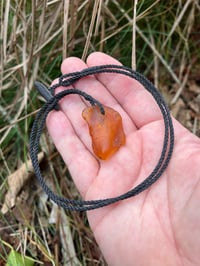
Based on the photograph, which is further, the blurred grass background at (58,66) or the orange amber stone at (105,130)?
the blurred grass background at (58,66)

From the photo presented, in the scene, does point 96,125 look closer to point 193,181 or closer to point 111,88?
point 111,88

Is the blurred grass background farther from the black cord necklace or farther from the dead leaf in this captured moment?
the black cord necklace

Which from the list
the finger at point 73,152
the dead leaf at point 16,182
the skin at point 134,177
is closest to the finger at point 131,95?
the skin at point 134,177

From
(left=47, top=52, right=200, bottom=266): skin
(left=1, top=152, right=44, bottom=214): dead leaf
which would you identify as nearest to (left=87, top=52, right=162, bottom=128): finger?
(left=47, top=52, right=200, bottom=266): skin

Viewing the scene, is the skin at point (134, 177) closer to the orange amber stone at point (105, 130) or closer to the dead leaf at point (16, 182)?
the orange amber stone at point (105, 130)

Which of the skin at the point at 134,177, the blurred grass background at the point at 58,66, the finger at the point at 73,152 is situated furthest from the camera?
the blurred grass background at the point at 58,66
